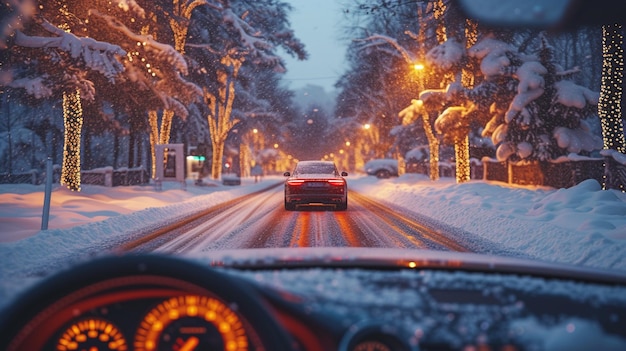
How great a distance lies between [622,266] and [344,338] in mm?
6774

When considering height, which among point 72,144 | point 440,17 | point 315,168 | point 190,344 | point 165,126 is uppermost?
point 440,17

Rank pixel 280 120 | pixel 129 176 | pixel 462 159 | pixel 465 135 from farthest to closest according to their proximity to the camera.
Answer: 1. pixel 280 120
2. pixel 129 176
3. pixel 462 159
4. pixel 465 135

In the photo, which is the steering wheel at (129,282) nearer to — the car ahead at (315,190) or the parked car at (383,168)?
the car ahead at (315,190)

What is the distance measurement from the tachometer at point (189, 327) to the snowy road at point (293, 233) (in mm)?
6987

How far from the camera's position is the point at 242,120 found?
148ft

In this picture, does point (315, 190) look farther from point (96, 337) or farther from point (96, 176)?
point (96, 176)

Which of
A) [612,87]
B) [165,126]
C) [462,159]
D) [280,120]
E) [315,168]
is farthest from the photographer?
[280,120]

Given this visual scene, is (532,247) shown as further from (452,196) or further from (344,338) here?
(452,196)

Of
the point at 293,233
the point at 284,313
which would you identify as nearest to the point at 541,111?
the point at 293,233

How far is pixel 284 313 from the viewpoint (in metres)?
2.23

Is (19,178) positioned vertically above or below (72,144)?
below

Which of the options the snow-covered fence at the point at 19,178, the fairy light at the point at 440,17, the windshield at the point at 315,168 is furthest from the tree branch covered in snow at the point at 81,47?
the snow-covered fence at the point at 19,178

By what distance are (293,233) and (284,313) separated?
9748 mm

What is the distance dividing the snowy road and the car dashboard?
698 centimetres
